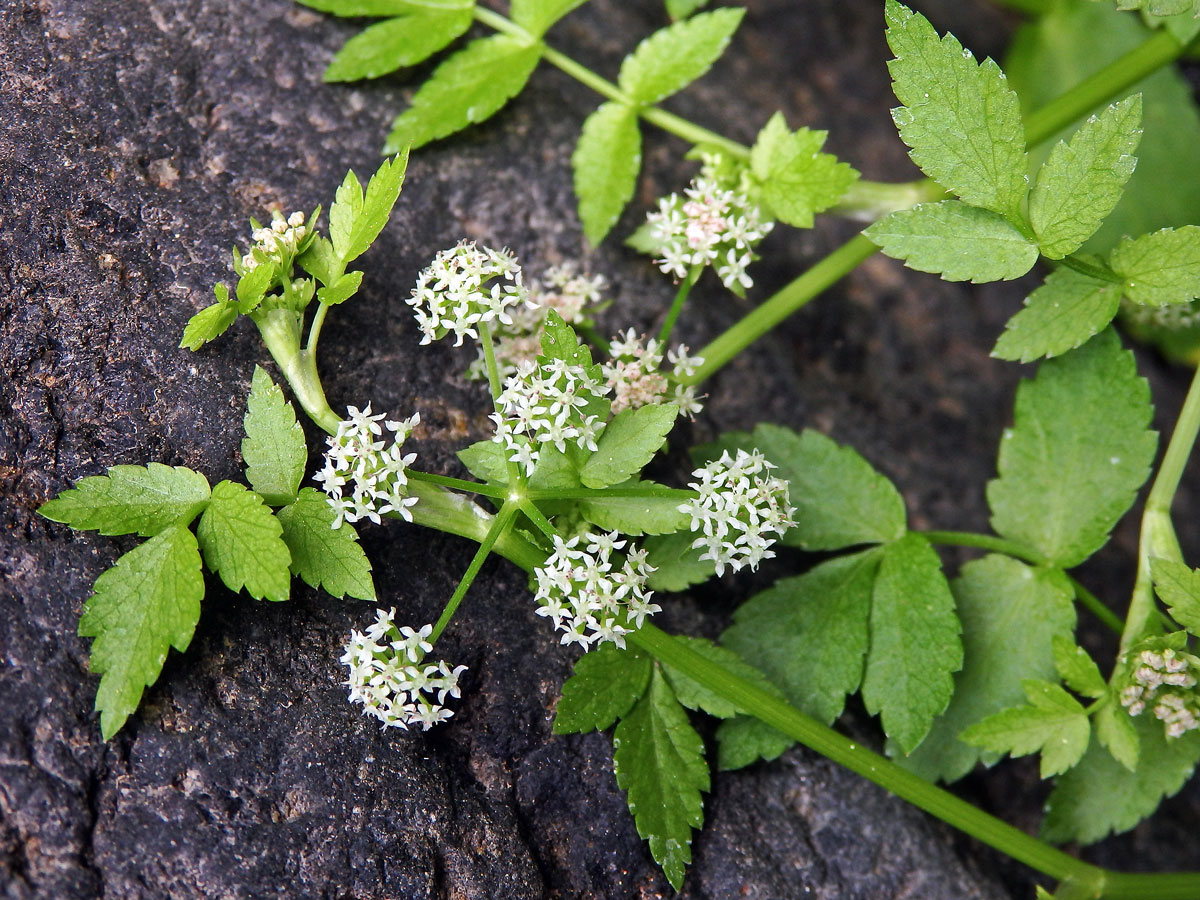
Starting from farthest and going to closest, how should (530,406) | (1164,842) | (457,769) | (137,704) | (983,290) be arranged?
(983,290) < (1164,842) < (457,769) < (530,406) < (137,704)

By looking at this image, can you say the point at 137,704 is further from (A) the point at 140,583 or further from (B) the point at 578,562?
(B) the point at 578,562

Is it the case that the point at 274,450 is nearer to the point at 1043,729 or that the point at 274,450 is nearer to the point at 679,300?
the point at 679,300

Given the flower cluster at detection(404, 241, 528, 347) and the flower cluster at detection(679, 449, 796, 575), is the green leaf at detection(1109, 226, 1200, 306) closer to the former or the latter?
the flower cluster at detection(679, 449, 796, 575)

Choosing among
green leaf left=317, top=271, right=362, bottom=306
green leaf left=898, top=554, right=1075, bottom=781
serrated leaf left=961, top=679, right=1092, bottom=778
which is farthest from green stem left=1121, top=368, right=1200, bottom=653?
green leaf left=317, top=271, right=362, bottom=306

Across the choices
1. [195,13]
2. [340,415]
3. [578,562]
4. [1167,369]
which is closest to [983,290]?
[1167,369]

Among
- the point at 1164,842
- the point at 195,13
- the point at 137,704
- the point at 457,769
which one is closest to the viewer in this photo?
the point at 137,704

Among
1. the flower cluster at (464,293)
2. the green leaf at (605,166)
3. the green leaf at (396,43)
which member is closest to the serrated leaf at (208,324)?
the flower cluster at (464,293)

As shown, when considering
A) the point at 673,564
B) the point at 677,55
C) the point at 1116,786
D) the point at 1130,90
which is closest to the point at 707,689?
the point at 673,564
